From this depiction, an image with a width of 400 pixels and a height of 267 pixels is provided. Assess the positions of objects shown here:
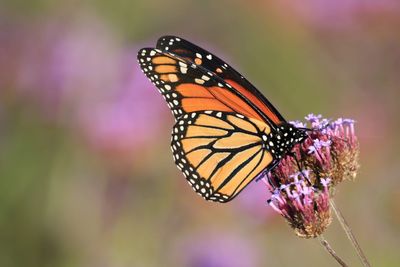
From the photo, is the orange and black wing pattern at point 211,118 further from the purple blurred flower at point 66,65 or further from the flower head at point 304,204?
the purple blurred flower at point 66,65

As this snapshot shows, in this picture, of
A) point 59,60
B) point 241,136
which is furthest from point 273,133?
point 59,60

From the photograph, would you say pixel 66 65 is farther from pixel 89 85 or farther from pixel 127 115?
pixel 127 115

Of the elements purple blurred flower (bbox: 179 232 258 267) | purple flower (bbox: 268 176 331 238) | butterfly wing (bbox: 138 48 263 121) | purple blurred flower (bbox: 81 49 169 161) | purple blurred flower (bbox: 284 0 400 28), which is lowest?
purple flower (bbox: 268 176 331 238)

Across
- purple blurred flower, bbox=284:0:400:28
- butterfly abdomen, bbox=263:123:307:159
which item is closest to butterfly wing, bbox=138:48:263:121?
butterfly abdomen, bbox=263:123:307:159

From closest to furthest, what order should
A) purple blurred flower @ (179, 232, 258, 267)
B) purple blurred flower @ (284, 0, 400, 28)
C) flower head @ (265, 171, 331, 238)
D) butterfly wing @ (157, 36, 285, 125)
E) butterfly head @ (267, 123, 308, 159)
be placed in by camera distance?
flower head @ (265, 171, 331, 238)
butterfly head @ (267, 123, 308, 159)
butterfly wing @ (157, 36, 285, 125)
purple blurred flower @ (179, 232, 258, 267)
purple blurred flower @ (284, 0, 400, 28)

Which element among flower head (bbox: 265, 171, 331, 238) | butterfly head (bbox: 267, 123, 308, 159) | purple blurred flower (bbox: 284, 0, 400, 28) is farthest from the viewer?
purple blurred flower (bbox: 284, 0, 400, 28)

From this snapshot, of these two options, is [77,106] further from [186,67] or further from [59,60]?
[186,67]

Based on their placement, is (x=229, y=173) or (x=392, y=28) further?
(x=392, y=28)

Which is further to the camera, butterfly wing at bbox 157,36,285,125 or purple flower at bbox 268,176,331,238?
butterfly wing at bbox 157,36,285,125

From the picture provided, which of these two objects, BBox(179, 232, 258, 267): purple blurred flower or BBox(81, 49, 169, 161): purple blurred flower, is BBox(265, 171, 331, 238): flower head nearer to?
BBox(81, 49, 169, 161): purple blurred flower
